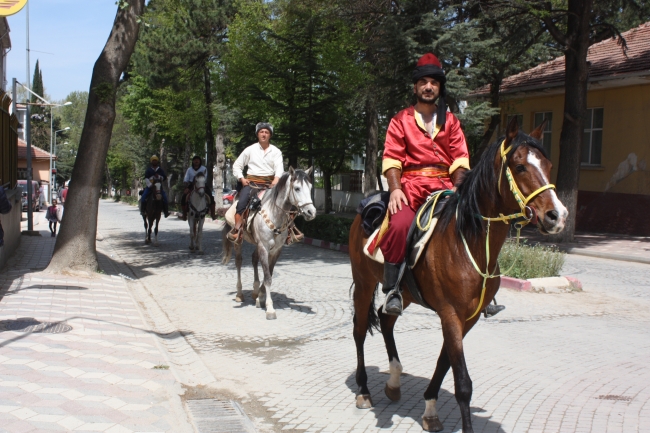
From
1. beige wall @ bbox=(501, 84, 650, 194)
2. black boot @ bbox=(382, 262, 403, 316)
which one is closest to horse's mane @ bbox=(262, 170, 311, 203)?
black boot @ bbox=(382, 262, 403, 316)

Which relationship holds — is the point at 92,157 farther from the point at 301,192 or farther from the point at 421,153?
the point at 421,153

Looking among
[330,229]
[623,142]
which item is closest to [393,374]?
[330,229]

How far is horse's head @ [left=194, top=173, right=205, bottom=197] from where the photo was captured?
18125mm

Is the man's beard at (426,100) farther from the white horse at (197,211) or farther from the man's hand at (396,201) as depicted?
the white horse at (197,211)

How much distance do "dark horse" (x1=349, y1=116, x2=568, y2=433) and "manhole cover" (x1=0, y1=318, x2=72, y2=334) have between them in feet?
16.0

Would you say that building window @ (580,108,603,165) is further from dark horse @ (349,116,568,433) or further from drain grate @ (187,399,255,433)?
drain grate @ (187,399,255,433)

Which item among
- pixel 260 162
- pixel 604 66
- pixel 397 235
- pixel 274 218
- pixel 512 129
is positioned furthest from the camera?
pixel 604 66

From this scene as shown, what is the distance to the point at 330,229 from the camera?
19531 mm

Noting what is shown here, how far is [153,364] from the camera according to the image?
6453 mm

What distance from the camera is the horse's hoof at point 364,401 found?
5.57 meters

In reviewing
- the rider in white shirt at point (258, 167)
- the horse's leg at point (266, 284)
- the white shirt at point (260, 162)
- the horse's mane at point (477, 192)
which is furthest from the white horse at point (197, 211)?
the horse's mane at point (477, 192)

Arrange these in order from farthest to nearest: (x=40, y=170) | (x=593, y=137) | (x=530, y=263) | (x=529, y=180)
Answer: (x=40, y=170), (x=593, y=137), (x=530, y=263), (x=529, y=180)

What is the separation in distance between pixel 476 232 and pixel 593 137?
2409cm

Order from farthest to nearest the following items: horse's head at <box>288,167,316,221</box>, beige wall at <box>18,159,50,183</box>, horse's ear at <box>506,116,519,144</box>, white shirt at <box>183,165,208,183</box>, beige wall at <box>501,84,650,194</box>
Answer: beige wall at <box>18,159,50,183</box>
beige wall at <box>501,84,650,194</box>
white shirt at <box>183,165,208,183</box>
horse's head at <box>288,167,316,221</box>
horse's ear at <box>506,116,519,144</box>
